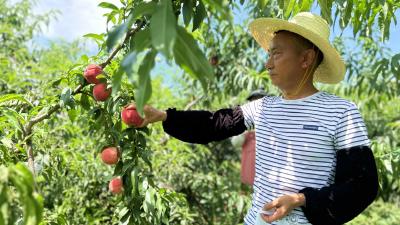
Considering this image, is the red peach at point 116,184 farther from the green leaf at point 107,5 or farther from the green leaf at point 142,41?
the green leaf at point 142,41

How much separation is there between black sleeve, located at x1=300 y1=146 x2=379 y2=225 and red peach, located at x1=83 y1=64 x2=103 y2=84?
79 cm

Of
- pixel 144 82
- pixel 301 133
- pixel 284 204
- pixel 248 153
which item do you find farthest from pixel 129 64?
pixel 248 153

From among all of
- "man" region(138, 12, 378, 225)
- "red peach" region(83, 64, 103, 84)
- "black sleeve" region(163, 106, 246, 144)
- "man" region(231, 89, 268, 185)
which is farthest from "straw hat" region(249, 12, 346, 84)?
"man" region(231, 89, 268, 185)

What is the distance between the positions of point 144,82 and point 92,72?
1023mm

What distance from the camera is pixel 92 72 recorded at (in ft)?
6.17

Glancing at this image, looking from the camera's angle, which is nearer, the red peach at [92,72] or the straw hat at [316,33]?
the straw hat at [316,33]

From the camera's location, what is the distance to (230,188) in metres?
4.91

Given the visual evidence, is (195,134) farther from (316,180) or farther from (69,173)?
(69,173)

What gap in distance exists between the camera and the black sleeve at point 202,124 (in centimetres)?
189

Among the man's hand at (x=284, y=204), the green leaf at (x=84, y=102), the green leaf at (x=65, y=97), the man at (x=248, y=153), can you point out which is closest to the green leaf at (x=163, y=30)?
the man's hand at (x=284, y=204)

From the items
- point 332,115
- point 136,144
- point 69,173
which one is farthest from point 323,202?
point 69,173

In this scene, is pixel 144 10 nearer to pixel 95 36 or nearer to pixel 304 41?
pixel 304 41

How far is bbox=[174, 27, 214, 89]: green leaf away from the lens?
3.01ft

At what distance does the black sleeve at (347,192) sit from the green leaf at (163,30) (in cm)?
86
